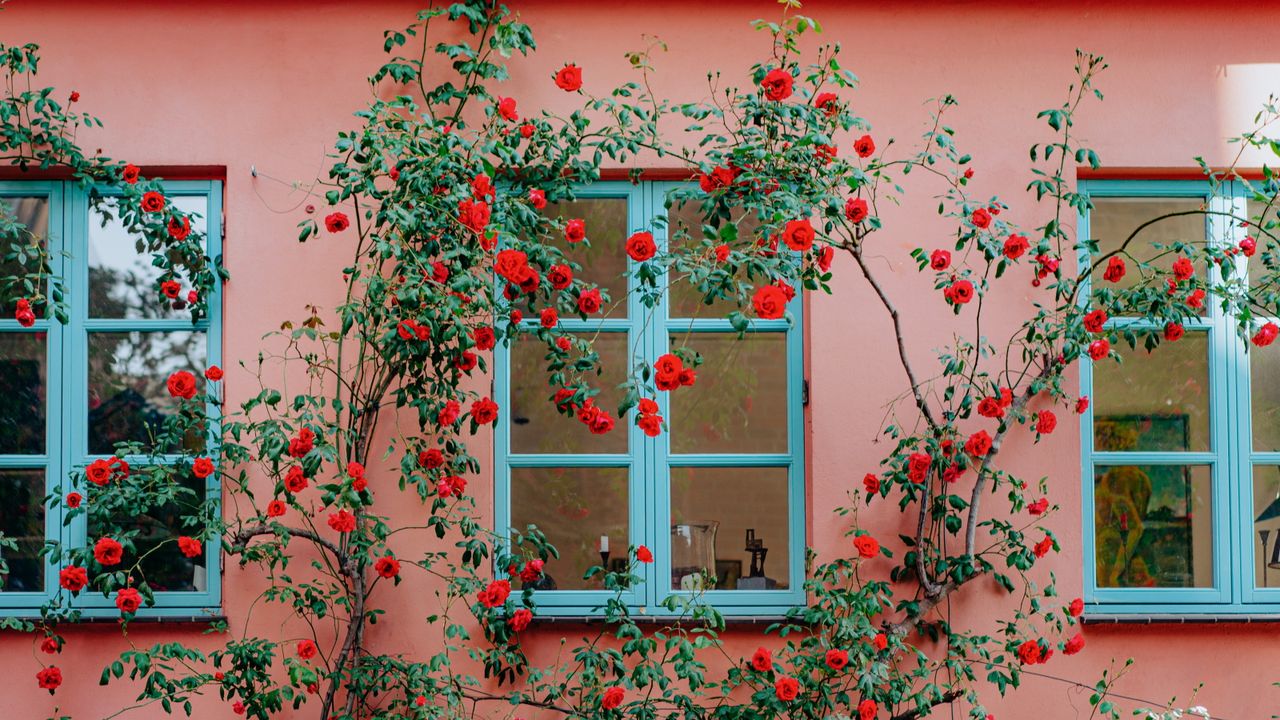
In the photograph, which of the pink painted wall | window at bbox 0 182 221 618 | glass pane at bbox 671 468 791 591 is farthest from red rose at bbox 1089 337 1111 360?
window at bbox 0 182 221 618

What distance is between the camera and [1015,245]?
10.7 ft

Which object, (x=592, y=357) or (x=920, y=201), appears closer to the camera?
(x=592, y=357)

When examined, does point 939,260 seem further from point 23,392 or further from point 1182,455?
point 23,392

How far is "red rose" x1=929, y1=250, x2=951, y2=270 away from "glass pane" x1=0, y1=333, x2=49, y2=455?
A: 3.09m

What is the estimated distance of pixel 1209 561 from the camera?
372 centimetres

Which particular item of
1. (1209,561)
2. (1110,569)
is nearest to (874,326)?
(1110,569)

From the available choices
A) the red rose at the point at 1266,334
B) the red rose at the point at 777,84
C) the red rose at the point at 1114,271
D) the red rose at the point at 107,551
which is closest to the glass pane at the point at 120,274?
the red rose at the point at 107,551

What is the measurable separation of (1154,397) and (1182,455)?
0.22 metres

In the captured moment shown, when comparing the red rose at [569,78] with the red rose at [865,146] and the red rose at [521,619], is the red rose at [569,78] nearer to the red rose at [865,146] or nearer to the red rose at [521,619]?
the red rose at [865,146]

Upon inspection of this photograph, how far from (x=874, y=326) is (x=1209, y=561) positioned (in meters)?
1.48

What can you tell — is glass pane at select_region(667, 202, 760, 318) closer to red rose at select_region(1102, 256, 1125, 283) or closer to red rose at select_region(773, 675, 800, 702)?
red rose at select_region(1102, 256, 1125, 283)

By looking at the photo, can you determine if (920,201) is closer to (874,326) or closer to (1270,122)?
(874,326)

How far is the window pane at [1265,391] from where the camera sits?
378cm

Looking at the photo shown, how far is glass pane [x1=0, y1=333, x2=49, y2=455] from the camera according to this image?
3697 millimetres
